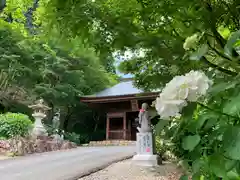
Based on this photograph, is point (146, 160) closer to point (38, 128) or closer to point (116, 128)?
point (38, 128)

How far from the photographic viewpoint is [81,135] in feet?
50.4

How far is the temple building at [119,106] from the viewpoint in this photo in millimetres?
13578

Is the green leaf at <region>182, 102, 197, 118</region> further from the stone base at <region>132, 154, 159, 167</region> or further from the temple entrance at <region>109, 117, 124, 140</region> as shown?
the temple entrance at <region>109, 117, 124, 140</region>

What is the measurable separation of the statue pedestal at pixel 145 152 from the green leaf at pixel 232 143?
5244 millimetres

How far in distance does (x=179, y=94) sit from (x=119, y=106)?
14223 millimetres

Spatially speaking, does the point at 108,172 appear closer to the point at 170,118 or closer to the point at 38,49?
the point at 170,118

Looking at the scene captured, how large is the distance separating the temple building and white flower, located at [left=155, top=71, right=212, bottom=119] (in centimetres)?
1250

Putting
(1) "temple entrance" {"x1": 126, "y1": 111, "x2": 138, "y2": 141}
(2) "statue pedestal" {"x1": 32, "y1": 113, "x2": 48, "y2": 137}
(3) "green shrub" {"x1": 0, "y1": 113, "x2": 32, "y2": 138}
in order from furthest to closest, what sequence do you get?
(1) "temple entrance" {"x1": 126, "y1": 111, "x2": 138, "y2": 141} → (2) "statue pedestal" {"x1": 32, "y1": 113, "x2": 48, "y2": 137} → (3) "green shrub" {"x1": 0, "y1": 113, "x2": 32, "y2": 138}

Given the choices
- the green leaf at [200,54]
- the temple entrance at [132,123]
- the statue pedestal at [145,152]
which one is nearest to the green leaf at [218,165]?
the green leaf at [200,54]

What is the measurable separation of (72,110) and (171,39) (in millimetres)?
13944

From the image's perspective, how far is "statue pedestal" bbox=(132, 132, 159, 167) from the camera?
573cm

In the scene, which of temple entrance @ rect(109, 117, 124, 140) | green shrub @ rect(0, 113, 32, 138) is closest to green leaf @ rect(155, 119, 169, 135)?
green shrub @ rect(0, 113, 32, 138)

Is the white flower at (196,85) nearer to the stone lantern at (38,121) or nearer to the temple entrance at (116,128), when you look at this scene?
the stone lantern at (38,121)

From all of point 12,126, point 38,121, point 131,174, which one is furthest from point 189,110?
point 38,121
